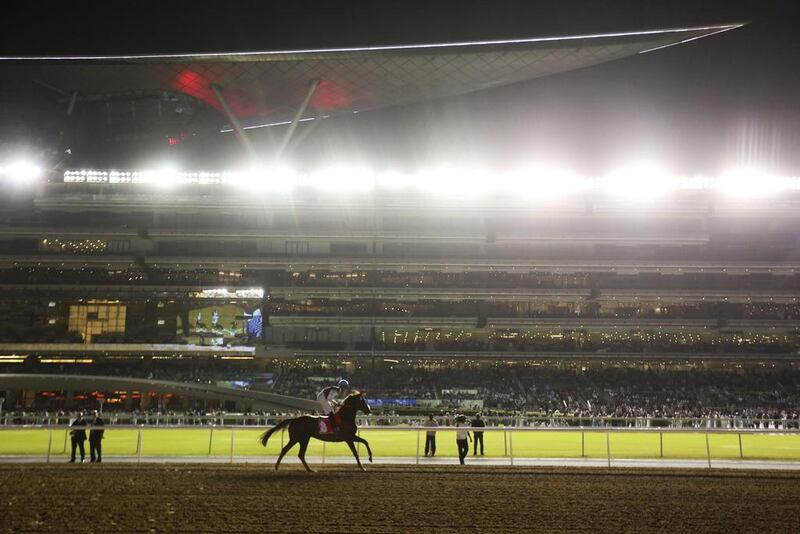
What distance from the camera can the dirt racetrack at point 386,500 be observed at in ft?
26.4

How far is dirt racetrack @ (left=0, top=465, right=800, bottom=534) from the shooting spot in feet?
26.4

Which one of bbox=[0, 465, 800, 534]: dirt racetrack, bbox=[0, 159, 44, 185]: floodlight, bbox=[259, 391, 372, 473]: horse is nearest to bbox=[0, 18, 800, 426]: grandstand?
bbox=[0, 159, 44, 185]: floodlight

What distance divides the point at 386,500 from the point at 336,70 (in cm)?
2864

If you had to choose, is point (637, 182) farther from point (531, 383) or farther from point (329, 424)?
point (329, 424)

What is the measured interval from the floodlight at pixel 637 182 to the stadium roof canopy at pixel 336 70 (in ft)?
27.8

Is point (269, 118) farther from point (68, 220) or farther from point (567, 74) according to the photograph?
point (567, 74)

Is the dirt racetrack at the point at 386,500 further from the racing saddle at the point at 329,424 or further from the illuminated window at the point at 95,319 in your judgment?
the illuminated window at the point at 95,319

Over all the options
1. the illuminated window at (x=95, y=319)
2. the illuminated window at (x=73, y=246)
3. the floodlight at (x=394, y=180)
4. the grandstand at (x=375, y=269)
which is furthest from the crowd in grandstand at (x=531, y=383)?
the floodlight at (x=394, y=180)

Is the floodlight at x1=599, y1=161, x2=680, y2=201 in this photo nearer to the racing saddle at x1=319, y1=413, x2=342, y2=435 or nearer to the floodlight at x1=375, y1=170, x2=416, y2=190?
the floodlight at x1=375, y1=170, x2=416, y2=190

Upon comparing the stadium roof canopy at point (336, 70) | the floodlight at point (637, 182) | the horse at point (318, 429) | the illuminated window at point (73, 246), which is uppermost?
the stadium roof canopy at point (336, 70)

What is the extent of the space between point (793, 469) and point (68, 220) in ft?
131

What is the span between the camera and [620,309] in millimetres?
41250

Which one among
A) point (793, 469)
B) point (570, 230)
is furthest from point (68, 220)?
point (793, 469)

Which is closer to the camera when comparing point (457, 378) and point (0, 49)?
point (0, 49)
